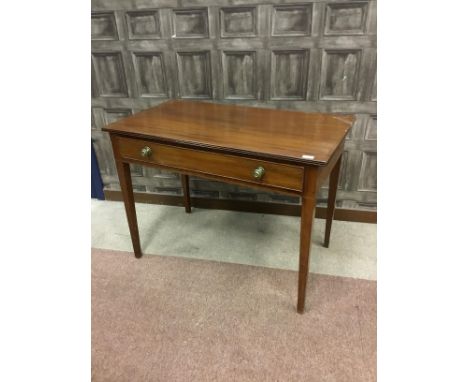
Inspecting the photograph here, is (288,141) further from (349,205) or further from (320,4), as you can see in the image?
(349,205)

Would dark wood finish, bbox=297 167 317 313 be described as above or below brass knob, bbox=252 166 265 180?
below

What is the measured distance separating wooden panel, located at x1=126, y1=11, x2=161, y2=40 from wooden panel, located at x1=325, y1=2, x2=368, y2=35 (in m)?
0.87

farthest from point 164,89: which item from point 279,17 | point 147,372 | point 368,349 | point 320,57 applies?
point 368,349

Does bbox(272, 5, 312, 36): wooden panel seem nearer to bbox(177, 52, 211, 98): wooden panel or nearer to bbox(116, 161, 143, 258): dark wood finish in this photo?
bbox(177, 52, 211, 98): wooden panel

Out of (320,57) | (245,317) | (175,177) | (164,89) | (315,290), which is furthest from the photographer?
(175,177)

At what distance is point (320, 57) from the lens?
162cm

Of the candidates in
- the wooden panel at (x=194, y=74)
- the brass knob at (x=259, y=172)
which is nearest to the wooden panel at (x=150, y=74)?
the wooden panel at (x=194, y=74)

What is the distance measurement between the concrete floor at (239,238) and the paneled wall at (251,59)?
27cm

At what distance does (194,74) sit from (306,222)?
3.53 feet

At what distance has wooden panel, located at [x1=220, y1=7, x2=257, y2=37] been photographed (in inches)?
62.8

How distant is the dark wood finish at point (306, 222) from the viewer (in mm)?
1083

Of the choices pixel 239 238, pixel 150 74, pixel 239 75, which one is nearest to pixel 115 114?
pixel 150 74

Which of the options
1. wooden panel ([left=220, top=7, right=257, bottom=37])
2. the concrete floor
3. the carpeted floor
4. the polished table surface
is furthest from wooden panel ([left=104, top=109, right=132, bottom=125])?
the carpeted floor

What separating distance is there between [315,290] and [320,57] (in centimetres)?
112
